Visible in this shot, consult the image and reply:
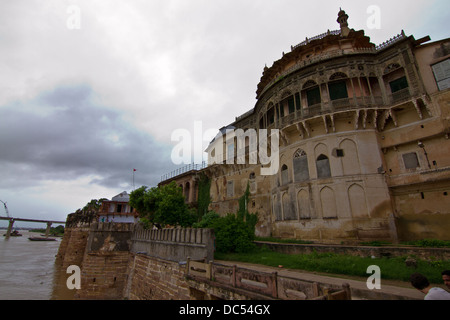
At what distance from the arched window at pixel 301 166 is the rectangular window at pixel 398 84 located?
7.60 m

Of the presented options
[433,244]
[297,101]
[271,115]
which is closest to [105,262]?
[271,115]

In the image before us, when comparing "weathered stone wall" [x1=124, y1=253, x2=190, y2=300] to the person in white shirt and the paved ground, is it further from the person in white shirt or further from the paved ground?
the person in white shirt

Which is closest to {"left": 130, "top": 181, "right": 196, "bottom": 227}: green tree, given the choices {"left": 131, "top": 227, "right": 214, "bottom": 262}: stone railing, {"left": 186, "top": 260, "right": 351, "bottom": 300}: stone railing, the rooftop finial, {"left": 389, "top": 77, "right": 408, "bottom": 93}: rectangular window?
{"left": 131, "top": 227, "right": 214, "bottom": 262}: stone railing

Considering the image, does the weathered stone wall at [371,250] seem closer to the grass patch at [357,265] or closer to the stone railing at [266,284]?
the grass patch at [357,265]

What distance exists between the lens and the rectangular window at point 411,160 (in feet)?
49.7

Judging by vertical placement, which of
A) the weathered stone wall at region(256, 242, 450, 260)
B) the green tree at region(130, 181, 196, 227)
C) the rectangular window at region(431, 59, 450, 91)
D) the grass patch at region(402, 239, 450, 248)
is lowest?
the weathered stone wall at region(256, 242, 450, 260)

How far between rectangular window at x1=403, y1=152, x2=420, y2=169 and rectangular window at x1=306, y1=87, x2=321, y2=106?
699cm

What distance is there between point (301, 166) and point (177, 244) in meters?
10.7

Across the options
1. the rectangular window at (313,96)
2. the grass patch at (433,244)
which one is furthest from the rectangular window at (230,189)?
the grass patch at (433,244)

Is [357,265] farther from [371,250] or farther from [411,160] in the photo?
[411,160]

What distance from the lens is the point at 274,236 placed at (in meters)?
19.1

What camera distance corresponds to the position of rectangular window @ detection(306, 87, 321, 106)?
18.5 m

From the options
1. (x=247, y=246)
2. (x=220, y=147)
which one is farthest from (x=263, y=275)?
(x=220, y=147)
